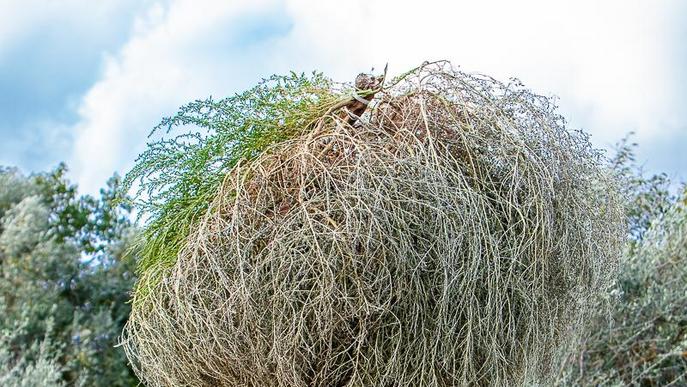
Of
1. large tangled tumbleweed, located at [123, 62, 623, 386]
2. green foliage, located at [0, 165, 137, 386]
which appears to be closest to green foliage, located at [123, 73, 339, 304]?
large tangled tumbleweed, located at [123, 62, 623, 386]

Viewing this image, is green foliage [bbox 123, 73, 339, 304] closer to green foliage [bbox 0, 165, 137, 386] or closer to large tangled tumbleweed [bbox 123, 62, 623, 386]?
large tangled tumbleweed [bbox 123, 62, 623, 386]

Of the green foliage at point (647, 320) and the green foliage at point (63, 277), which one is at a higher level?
the green foliage at point (63, 277)

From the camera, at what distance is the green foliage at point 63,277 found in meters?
2.99

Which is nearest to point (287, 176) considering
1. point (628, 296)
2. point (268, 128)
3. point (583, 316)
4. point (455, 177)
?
point (268, 128)

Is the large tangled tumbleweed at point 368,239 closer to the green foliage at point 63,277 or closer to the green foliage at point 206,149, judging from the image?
the green foliage at point 206,149

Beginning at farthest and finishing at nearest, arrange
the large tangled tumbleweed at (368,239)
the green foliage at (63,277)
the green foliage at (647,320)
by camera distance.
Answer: the green foliage at (63,277)
the green foliage at (647,320)
the large tangled tumbleweed at (368,239)

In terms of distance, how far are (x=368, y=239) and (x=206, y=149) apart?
35 centimetres

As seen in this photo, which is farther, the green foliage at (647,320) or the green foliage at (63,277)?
the green foliage at (63,277)

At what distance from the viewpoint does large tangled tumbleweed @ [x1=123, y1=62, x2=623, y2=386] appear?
1.04 meters

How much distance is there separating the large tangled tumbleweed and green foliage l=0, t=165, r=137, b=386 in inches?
71.2

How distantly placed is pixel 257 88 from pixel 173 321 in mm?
401

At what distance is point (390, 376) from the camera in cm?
108

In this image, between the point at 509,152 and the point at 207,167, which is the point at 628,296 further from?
the point at 207,167

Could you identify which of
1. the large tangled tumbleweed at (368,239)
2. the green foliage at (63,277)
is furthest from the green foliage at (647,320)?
the green foliage at (63,277)
